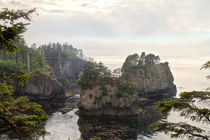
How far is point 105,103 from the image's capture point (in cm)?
6172

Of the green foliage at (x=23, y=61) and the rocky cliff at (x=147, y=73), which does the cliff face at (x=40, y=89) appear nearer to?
the green foliage at (x=23, y=61)

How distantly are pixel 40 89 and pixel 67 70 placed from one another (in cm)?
6386

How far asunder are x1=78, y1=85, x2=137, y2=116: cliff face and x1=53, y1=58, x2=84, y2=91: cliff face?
69.8 meters

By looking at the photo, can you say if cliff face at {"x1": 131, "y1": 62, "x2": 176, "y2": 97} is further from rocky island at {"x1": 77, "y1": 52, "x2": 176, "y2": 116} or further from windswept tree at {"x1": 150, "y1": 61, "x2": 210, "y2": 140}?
windswept tree at {"x1": 150, "y1": 61, "x2": 210, "y2": 140}

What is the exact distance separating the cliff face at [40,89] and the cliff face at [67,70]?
149 ft

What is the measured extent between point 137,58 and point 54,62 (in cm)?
7017

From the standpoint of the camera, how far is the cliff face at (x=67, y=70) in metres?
135

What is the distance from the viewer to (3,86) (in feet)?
28.2

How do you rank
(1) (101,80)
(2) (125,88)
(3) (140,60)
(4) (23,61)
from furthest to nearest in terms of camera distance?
(3) (140,60) < (4) (23,61) < (2) (125,88) < (1) (101,80)

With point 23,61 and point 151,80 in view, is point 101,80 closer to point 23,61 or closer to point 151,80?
point 151,80

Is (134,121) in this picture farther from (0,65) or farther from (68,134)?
(0,65)

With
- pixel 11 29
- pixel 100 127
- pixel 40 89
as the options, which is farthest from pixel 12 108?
pixel 40 89

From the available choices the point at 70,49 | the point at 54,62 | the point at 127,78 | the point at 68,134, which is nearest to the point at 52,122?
the point at 68,134

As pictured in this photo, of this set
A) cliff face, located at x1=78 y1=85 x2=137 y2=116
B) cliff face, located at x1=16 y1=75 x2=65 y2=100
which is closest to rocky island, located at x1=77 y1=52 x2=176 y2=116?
cliff face, located at x1=78 y1=85 x2=137 y2=116
